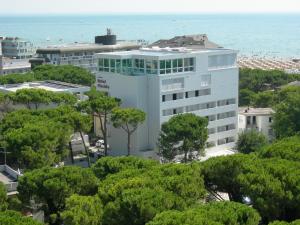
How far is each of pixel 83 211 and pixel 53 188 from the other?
3564 millimetres

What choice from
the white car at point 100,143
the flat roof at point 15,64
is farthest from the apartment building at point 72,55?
the white car at point 100,143

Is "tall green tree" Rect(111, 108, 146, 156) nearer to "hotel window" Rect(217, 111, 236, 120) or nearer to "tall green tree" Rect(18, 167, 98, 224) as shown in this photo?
"hotel window" Rect(217, 111, 236, 120)

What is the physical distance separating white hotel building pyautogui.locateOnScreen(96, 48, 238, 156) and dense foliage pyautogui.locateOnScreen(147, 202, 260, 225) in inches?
867

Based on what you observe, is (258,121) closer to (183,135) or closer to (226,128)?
(226,128)

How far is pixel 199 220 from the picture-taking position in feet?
63.1

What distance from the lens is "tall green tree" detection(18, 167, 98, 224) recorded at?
2562cm

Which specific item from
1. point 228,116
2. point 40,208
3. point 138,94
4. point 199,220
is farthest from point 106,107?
point 199,220

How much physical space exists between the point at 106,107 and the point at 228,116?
11338 mm

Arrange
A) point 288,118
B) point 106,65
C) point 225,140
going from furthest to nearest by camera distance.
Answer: point 225,140
point 106,65
point 288,118

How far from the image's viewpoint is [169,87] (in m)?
42.9

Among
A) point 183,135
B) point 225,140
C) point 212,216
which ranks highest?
point 212,216

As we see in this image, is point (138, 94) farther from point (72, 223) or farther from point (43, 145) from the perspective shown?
point (72, 223)

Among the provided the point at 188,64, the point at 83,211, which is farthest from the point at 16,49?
the point at 83,211

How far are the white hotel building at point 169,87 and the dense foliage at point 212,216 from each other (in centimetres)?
2202
